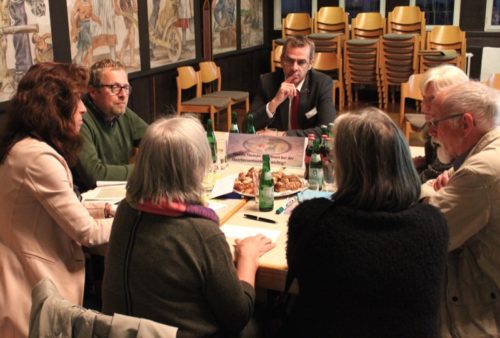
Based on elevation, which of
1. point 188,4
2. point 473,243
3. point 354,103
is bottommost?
point 354,103

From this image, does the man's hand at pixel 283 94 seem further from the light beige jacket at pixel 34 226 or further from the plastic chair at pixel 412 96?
the light beige jacket at pixel 34 226

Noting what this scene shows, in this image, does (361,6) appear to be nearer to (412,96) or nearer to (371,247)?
(412,96)

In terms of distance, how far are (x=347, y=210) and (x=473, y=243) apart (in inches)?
25.1

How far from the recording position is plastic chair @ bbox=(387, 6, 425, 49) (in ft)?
26.4

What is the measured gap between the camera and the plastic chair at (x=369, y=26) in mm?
8188

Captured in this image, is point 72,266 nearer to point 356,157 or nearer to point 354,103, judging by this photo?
point 356,157

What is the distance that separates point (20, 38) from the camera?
4227mm

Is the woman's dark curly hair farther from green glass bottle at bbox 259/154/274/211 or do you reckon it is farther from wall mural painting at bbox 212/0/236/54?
wall mural painting at bbox 212/0/236/54

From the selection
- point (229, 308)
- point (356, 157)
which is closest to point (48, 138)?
point (229, 308)

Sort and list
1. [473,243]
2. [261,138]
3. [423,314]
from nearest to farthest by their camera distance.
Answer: [423,314] < [473,243] < [261,138]

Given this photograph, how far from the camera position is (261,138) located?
9.32 feet

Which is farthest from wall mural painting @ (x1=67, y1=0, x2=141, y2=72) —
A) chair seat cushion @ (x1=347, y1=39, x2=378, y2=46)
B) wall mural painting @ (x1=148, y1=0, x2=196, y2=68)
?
chair seat cushion @ (x1=347, y1=39, x2=378, y2=46)

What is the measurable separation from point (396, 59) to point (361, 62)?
1.65 feet

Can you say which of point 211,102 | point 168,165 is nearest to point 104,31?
point 211,102
